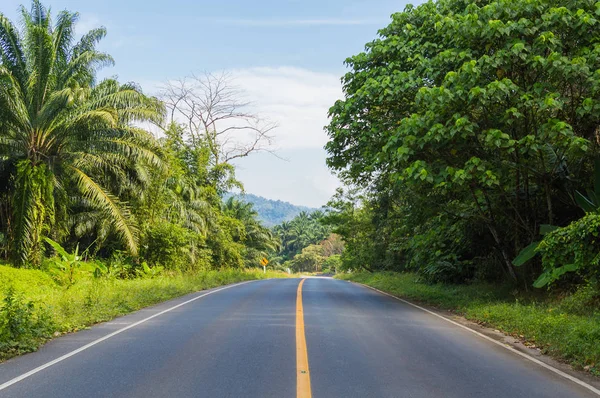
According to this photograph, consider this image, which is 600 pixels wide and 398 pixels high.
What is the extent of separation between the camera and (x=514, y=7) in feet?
38.3

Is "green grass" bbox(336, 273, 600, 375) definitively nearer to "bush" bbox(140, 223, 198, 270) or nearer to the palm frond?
the palm frond

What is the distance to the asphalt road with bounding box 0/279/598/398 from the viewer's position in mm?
5973

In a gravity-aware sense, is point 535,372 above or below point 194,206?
below

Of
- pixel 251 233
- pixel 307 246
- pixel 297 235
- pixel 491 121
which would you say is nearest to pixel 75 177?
pixel 491 121

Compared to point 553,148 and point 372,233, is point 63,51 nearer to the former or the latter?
point 553,148

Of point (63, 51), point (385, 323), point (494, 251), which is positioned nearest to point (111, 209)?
point (63, 51)

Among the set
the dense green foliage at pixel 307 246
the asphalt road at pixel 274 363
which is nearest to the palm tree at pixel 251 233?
the dense green foliage at pixel 307 246

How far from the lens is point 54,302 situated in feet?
39.7

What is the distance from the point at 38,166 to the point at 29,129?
4.50 ft

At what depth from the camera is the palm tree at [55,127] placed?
59.7 feet

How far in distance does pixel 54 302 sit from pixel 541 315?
34.1 feet

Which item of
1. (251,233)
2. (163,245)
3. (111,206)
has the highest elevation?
(111,206)

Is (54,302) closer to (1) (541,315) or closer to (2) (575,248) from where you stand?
(1) (541,315)

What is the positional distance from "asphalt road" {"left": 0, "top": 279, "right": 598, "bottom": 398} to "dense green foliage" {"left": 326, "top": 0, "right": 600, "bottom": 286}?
3.90 m
